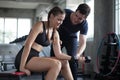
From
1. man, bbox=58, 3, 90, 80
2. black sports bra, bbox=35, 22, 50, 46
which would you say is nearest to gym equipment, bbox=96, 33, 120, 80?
man, bbox=58, 3, 90, 80

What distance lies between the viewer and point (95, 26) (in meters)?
5.82

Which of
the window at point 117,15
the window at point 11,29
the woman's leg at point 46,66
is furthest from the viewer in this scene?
the window at point 11,29

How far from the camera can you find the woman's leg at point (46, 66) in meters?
2.08

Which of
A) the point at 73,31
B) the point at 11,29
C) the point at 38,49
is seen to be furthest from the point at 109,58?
the point at 11,29

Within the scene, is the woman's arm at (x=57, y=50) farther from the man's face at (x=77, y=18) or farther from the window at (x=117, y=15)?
the window at (x=117, y=15)

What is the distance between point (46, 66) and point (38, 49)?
0.20 meters

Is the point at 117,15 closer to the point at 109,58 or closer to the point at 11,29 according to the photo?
the point at 109,58

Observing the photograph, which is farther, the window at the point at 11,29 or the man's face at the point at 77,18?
the window at the point at 11,29

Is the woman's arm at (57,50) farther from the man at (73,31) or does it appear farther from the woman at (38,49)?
the man at (73,31)

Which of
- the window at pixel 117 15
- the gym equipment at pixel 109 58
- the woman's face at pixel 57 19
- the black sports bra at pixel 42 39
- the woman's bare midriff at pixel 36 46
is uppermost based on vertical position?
the window at pixel 117 15

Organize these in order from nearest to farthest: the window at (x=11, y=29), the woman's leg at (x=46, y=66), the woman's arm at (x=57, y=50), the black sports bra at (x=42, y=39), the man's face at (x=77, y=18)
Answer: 1. the woman's leg at (x=46, y=66)
2. the black sports bra at (x=42, y=39)
3. the woman's arm at (x=57, y=50)
4. the man's face at (x=77, y=18)
5. the window at (x=11, y=29)

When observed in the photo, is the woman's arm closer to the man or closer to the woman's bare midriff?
the woman's bare midriff

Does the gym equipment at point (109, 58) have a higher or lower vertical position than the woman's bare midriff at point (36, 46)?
lower

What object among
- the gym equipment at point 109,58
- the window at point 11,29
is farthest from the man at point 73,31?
the window at point 11,29
